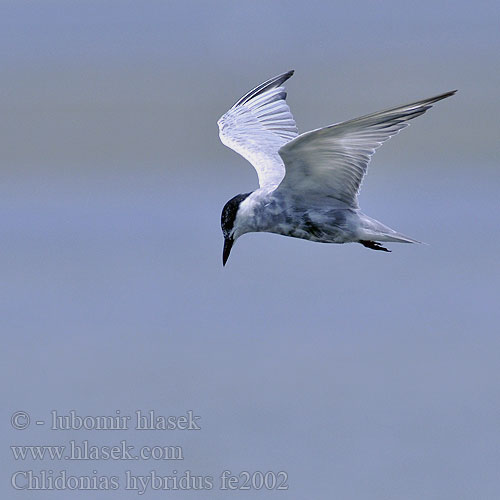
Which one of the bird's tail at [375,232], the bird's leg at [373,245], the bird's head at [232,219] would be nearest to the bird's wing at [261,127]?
the bird's head at [232,219]

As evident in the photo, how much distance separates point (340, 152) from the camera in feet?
23.4

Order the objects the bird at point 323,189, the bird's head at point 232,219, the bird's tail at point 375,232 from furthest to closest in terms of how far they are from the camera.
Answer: the bird's head at point 232,219, the bird's tail at point 375,232, the bird at point 323,189

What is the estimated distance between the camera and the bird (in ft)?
22.5

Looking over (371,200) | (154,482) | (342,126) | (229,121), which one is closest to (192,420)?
(154,482)

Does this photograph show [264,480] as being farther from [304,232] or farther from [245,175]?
[245,175]

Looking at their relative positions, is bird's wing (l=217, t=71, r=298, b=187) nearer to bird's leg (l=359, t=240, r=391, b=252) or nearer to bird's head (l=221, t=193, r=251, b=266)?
bird's head (l=221, t=193, r=251, b=266)

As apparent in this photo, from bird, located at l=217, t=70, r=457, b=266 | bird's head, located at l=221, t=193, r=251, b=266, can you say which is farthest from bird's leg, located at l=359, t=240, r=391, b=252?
bird's head, located at l=221, t=193, r=251, b=266

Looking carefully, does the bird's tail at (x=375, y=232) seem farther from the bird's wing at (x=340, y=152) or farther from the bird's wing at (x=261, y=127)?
the bird's wing at (x=261, y=127)

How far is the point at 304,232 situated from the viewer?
757 cm

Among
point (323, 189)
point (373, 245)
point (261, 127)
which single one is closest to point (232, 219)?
point (323, 189)

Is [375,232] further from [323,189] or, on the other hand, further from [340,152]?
[340,152]

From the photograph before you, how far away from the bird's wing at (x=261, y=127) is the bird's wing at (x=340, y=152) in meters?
0.98

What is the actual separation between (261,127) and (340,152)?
2034 millimetres

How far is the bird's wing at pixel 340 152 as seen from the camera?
6.74 metres
